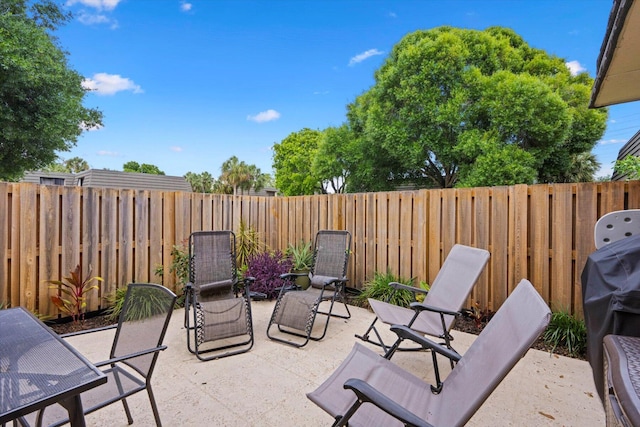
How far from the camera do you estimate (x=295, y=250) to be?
541cm

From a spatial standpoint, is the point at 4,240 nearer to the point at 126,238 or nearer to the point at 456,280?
the point at 126,238

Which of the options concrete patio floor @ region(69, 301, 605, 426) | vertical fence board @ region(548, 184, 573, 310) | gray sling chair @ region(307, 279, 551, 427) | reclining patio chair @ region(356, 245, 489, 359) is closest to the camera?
gray sling chair @ region(307, 279, 551, 427)

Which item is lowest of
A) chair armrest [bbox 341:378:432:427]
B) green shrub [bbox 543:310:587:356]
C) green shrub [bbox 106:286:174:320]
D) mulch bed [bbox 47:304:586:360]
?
mulch bed [bbox 47:304:586:360]

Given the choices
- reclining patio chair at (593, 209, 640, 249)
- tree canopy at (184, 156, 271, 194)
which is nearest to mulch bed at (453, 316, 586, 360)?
reclining patio chair at (593, 209, 640, 249)

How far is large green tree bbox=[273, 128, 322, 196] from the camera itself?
2059 cm

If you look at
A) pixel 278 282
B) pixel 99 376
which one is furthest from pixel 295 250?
pixel 99 376

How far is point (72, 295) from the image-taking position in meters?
3.58

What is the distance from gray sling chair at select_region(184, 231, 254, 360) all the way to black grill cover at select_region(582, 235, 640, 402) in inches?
106

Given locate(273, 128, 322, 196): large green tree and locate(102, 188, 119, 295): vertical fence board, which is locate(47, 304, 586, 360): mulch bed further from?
locate(273, 128, 322, 196): large green tree

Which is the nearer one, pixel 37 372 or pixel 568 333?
pixel 37 372

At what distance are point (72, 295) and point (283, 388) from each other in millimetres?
2981

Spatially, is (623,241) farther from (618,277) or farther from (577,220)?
(577,220)

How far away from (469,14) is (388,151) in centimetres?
544

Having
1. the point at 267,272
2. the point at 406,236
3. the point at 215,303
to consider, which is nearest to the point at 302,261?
the point at 267,272
